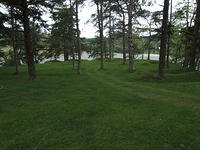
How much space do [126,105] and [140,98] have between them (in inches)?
65.8

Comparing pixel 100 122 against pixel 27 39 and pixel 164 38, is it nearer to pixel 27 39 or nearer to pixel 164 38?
pixel 164 38

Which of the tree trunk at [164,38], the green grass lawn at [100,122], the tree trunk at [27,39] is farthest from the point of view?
the tree trunk at [27,39]

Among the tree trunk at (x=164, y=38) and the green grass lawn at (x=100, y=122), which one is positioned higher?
the tree trunk at (x=164, y=38)

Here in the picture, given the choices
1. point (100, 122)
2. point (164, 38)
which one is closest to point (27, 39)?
point (164, 38)

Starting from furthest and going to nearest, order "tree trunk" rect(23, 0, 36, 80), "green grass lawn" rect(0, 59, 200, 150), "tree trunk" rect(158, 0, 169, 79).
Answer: "tree trunk" rect(23, 0, 36, 80) < "tree trunk" rect(158, 0, 169, 79) < "green grass lawn" rect(0, 59, 200, 150)

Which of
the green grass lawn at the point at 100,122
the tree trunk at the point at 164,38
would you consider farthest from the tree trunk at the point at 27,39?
the tree trunk at the point at 164,38

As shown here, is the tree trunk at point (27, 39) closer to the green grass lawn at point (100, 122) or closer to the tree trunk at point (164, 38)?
the green grass lawn at point (100, 122)

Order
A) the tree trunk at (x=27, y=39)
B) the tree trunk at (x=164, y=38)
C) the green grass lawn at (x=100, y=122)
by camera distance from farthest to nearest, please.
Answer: the tree trunk at (x=27, y=39), the tree trunk at (x=164, y=38), the green grass lawn at (x=100, y=122)

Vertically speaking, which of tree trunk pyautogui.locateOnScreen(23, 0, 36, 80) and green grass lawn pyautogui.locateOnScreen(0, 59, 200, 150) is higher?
tree trunk pyautogui.locateOnScreen(23, 0, 36, 80)

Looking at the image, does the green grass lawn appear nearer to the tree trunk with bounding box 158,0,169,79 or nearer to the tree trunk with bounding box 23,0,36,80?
the tree trunk with bounding box 158,0,169,79

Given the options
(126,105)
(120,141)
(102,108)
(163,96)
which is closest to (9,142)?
(120,141)

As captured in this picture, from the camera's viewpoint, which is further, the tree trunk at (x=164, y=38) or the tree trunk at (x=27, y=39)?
the tree trunk at (x=27, y=39)

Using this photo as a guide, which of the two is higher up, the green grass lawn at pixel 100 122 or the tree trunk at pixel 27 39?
the tree trunk at pixel 27 39

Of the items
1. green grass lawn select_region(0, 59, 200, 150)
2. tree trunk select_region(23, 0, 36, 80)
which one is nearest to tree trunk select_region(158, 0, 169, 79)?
green grass lawn select_region(0, 59, 200, 150)
